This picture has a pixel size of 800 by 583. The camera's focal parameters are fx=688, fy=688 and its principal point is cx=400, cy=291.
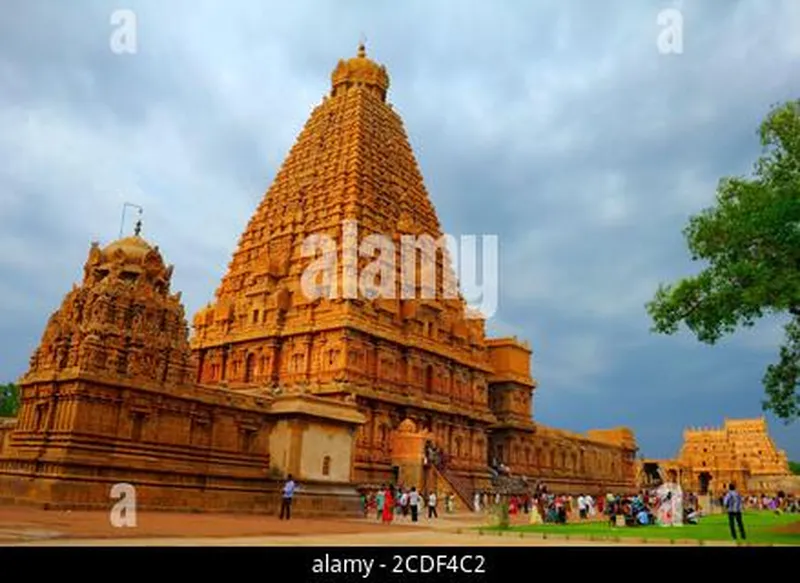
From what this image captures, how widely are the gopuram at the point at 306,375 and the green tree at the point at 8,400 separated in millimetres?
28871

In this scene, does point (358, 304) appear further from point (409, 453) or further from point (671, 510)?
point (671, 510)

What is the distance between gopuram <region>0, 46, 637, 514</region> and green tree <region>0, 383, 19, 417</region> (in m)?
28.9

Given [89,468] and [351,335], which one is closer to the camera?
[89,468]

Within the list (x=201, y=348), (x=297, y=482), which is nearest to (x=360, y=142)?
(x=201, y=348)

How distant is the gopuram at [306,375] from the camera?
26312 mm

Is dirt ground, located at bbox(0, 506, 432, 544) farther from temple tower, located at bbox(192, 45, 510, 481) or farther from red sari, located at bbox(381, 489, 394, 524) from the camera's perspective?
temple tower, located at bbox(192, 45, 510, 481)

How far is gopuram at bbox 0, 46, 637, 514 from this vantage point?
2631cm

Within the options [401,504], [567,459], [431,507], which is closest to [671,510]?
[431,507]

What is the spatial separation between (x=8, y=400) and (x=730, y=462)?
90.7m

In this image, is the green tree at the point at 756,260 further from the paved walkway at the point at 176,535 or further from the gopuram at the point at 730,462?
the gopuram at the point at 730,462

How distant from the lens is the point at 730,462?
316 ft
